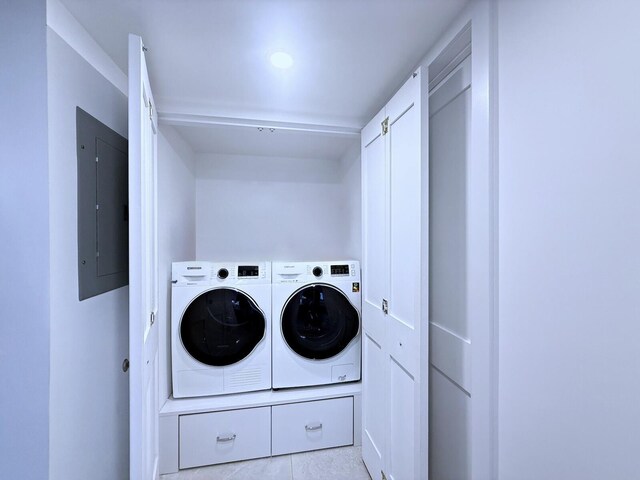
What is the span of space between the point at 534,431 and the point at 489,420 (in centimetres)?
14

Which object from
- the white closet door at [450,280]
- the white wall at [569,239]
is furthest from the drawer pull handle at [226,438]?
the white wall at [569,239]

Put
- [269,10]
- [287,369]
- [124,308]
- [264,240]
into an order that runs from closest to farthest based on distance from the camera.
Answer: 1. [269,10]
2. [124,308]
3. [287,369]
4. [264,240]

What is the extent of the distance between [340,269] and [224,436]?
1351mm

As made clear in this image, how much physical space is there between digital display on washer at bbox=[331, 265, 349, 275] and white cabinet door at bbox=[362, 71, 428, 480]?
0.27 metres

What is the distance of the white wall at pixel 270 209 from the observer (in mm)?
2625

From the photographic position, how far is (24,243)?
87cm

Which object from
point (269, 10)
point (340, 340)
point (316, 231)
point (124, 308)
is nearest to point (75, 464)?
point (124, 308)

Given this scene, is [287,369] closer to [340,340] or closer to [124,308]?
[340,340]

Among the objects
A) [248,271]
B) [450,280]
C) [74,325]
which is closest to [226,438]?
[248,271]

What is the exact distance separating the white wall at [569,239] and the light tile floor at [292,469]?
1228mm

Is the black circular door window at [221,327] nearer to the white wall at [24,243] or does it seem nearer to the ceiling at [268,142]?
the white wall at [24,243]

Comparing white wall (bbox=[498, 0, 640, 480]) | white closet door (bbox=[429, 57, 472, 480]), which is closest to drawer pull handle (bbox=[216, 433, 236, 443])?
white closet door (bbox=[429, 57, 472, 480])

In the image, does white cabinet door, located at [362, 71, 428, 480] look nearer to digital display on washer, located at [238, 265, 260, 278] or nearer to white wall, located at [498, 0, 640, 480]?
white wall, located at [498, 0, 640, 480]

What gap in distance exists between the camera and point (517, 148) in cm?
81
